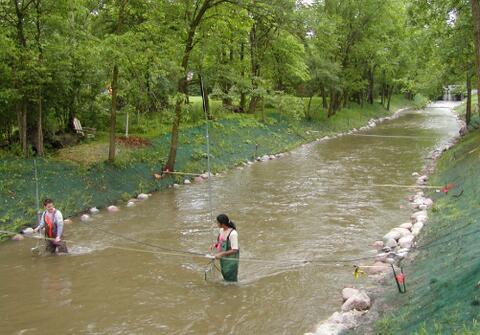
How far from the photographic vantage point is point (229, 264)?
8.70 meters

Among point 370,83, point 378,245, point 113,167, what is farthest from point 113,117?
point 370,83

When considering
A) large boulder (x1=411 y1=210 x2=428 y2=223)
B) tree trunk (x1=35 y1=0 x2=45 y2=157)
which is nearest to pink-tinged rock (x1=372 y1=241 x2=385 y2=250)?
large boulder (x1=411 y1=210 x2=428 y2=223)

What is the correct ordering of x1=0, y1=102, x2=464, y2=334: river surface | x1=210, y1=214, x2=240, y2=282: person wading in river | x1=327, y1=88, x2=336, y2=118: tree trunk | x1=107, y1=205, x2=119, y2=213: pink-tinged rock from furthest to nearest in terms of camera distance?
x1=327, y1=88, x2=336, y2=118: tree trunk
x1=107, y1=205, x2=119, y2=213: pink-tinged rock
x1=210, y1=214, x2=240, y2=282: person wading in river
x1=0, y1=102, x2=464, y2=334: river surface

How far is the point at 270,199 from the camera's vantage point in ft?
51.3

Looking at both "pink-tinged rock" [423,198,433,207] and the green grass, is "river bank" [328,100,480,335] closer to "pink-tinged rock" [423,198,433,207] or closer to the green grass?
the green grass

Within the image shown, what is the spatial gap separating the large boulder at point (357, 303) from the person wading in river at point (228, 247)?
7.16 ft

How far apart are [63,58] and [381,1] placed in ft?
97.8

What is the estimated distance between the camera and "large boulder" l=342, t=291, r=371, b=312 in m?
7.28

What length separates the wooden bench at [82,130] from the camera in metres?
19.4

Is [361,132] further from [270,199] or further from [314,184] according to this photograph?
Result: [270,199]

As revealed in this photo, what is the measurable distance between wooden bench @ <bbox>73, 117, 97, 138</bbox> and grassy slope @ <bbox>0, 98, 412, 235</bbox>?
0.97 meters

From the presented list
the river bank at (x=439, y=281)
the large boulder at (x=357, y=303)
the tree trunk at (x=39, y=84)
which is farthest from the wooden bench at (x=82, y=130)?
the large boulder at (x=357, y=303)

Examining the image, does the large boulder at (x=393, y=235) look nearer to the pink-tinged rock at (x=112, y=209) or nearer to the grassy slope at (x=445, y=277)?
the grassy slope at (x=445, y=277)

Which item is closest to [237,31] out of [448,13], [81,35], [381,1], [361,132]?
[81,35]
